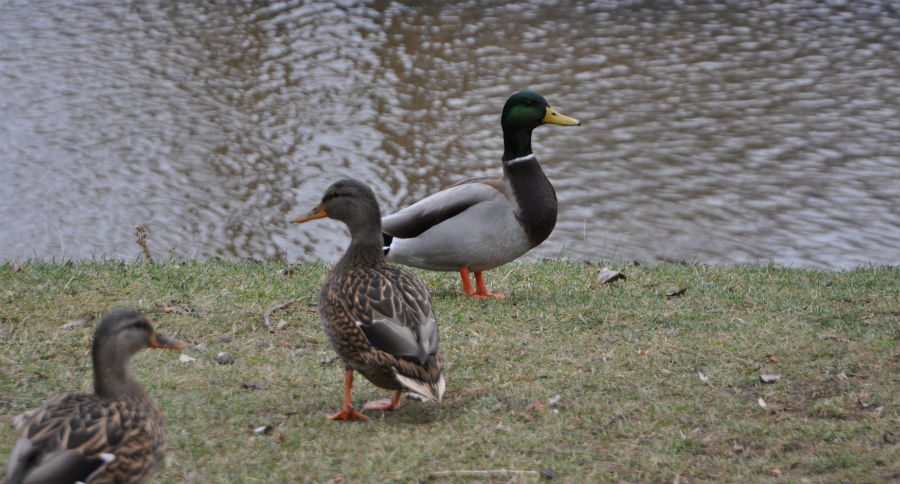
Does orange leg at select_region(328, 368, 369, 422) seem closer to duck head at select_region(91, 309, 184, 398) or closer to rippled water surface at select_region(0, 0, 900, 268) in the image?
duck head at select_region(91, 309, 184, 398)

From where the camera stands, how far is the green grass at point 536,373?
4488 millimetres

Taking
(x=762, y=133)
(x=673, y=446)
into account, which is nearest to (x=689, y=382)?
(x=673, y=446)

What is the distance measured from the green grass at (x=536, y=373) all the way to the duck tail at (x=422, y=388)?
190 millimetres

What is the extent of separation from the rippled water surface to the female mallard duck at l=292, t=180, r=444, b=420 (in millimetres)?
4274

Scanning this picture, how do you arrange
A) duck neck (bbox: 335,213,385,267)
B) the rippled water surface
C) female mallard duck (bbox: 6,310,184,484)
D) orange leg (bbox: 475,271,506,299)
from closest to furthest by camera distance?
female mallard duck (bbox: 6,310,184,484)
duck neck (bbox: 335,213,385,267)
orange leg (bbox: 475,271,506,299)
the rippled water surface

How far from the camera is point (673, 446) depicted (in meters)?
4.60

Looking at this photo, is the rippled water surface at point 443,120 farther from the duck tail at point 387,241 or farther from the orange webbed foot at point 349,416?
the orange webbed foot at point 349,416

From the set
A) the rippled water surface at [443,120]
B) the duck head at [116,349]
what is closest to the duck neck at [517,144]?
the rippled water surface at [443,120]

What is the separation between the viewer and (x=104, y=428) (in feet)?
12.1

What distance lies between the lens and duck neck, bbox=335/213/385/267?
17.1 ft

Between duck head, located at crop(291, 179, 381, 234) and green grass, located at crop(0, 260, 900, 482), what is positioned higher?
duck head, located at crop(291, 179, 381, 234)

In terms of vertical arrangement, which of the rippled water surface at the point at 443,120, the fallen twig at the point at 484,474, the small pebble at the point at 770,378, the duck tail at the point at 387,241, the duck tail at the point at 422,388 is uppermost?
the duck tail at the point at 422,388

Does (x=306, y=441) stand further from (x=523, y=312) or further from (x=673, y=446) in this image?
(x=523, y=312)

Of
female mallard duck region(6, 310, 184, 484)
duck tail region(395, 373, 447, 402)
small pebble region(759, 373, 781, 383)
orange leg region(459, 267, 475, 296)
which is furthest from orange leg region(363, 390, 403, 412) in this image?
orange leg region(459, 267, 475, 296)
